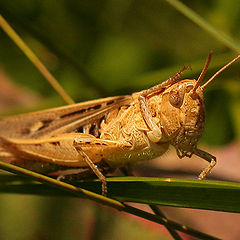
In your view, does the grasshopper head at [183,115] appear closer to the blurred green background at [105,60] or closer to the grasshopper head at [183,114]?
the grasshopper head at [183,114]

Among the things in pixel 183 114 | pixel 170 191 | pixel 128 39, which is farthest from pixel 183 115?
pixel 128 39

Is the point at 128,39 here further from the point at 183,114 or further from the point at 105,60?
the point at 183,114

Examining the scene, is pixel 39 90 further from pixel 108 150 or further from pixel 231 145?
pixel 108 150

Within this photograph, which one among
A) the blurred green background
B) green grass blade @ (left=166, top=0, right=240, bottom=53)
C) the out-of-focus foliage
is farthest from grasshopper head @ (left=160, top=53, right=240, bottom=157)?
the out-of-focus foliage

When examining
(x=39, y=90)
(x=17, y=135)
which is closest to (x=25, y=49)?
(x=17, y=135)

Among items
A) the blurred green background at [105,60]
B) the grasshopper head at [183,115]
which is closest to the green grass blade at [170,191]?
the grasshopper head at [183,115]

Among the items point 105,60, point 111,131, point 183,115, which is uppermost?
point 105,60
